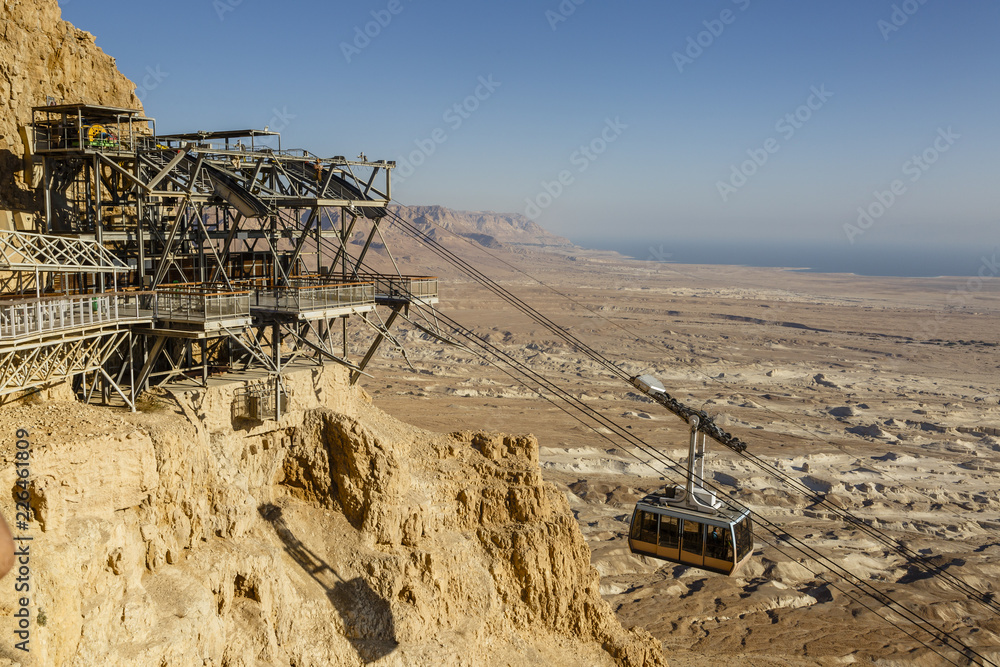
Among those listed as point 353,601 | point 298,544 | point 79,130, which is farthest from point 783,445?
point 79,130

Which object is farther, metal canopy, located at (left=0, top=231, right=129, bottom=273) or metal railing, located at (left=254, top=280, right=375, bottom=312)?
metal railing, located at (left=254, top=280, right=375, bottom=312)

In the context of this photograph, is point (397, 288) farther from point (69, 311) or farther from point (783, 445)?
point (783, 445)

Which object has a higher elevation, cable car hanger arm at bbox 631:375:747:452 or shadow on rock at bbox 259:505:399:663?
cable car hanger arm at bbox 631:375:747:452

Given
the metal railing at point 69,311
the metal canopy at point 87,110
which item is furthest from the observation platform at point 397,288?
the metal canopy at point 87,110

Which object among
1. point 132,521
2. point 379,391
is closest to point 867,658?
point 132,521

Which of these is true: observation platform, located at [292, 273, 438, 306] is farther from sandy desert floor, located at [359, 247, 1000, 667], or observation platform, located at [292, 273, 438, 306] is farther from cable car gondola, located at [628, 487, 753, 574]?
sandy desert floor, located at [359, 247, 1000, 667]

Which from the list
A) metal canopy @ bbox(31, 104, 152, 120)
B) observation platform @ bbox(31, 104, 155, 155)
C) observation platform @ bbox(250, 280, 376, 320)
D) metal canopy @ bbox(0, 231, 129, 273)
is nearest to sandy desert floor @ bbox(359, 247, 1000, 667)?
observation platform @ bbox(250, 280, 376, 320)
